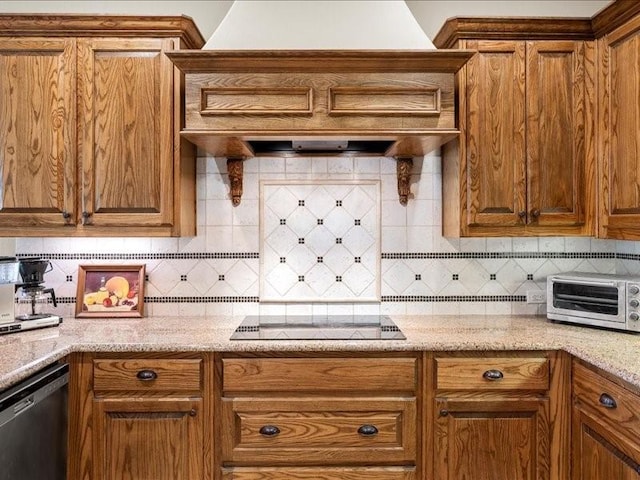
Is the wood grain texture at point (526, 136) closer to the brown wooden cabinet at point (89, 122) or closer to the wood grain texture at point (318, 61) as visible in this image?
the wood grain texture at point (318, 61)

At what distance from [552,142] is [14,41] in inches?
95.9

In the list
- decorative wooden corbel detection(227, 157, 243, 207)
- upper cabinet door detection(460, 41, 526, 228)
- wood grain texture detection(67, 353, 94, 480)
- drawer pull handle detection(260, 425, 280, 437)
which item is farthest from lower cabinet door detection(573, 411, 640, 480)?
wood grain texture detection(67, 353, 94, 480)

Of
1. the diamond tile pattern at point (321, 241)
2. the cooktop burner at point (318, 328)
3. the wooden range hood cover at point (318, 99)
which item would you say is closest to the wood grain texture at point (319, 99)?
the wooden range hood cover at point (318, 99)

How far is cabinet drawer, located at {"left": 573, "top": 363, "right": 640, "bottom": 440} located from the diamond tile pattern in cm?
101

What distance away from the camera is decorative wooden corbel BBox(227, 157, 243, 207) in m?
2.50

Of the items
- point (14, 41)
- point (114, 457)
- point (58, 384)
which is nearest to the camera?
point (58, 384)

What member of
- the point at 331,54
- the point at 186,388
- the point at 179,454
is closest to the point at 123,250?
the point at 186,388

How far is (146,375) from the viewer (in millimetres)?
1978

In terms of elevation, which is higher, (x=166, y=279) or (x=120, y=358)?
(x=166, y=279)

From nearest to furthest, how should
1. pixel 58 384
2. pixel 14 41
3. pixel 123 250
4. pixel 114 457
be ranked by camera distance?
pixel 58 384 → pixel 114 457 → pixel 14 41 → pixel 123 250

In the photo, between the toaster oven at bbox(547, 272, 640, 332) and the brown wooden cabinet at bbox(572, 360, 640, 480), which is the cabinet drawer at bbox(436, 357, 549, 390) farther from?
the toaster oven at bbox(547, 272, 640, 332)

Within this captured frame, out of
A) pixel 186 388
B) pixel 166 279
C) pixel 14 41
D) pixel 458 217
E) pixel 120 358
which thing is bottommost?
pixel 186 388

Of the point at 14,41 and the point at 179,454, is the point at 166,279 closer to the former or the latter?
the point at 179,454

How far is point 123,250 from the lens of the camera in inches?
101
